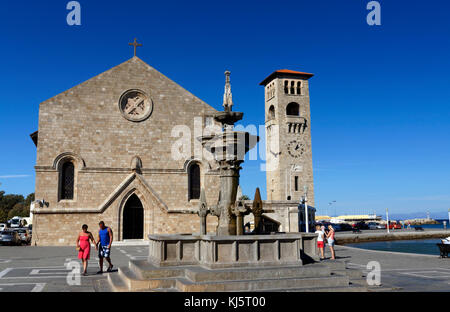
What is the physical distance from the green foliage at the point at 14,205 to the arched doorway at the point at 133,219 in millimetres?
81523

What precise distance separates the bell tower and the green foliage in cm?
6825

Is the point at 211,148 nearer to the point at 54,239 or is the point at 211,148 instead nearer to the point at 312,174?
the point at 54,239

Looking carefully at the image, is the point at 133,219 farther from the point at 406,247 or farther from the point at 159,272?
the point at 406,247

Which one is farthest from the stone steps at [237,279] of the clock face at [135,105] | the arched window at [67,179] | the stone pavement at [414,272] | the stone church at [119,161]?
the clock face at [135,105]

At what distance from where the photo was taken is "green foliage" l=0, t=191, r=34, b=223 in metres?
100

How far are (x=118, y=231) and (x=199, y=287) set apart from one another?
19.1m

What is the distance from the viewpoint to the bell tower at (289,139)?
6431 cm

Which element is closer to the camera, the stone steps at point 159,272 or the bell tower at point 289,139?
the stone steps at point 159,272

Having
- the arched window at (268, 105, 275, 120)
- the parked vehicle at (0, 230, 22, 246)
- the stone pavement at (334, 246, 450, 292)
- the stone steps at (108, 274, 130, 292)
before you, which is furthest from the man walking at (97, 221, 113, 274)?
the arched window at (268, 105, 275, 120)

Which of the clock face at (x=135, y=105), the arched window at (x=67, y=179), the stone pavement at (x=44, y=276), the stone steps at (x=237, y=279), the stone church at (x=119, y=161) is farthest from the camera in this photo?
the clock face at (x=135, y=105)

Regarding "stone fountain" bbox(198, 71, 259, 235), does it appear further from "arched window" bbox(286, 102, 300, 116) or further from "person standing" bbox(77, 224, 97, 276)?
"arched window" bbox(286, 102, 300, 116)

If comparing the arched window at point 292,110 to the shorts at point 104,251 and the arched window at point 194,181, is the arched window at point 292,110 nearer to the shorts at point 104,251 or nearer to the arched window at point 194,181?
the arched window at point 194,181

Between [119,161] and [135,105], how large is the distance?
422cm
